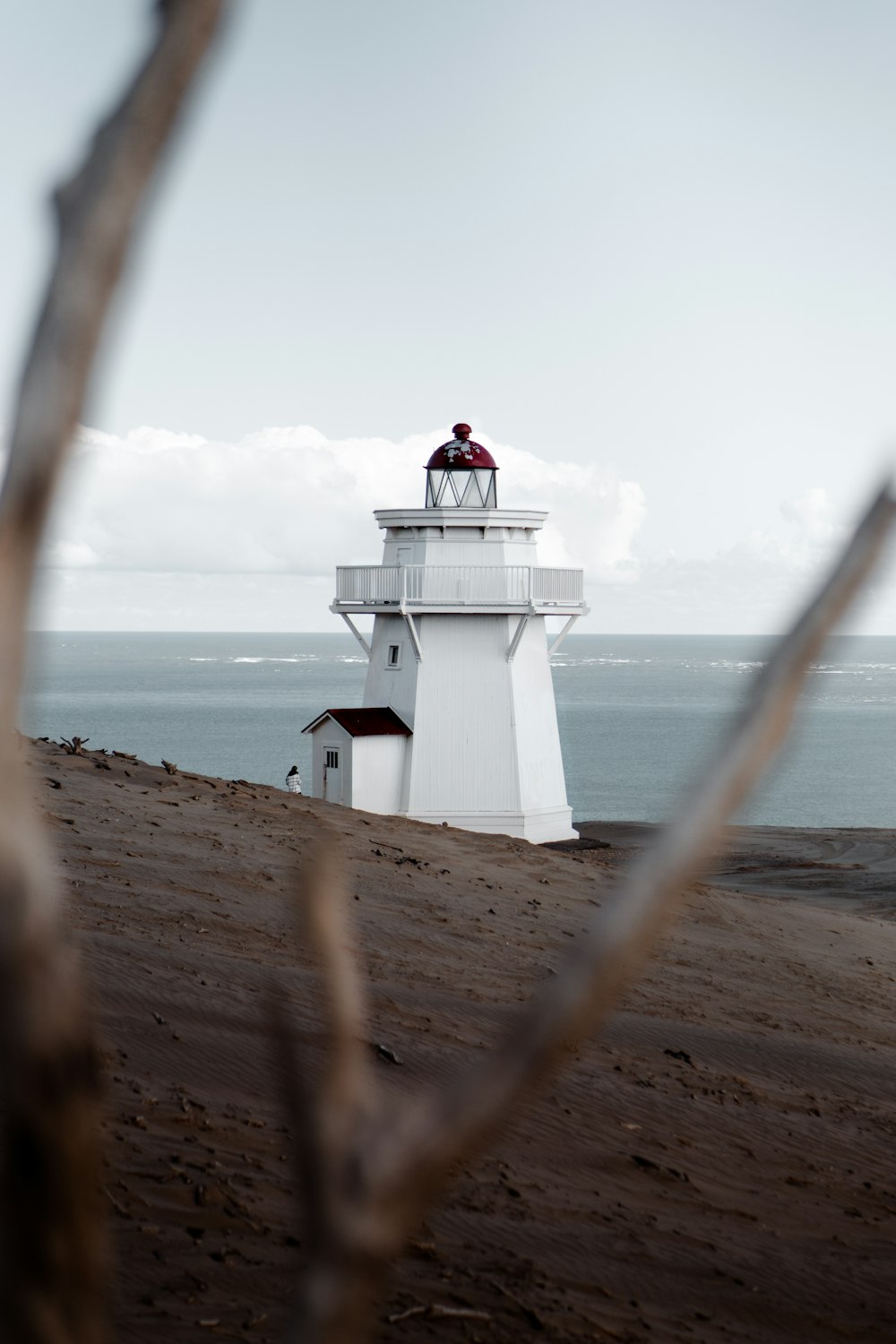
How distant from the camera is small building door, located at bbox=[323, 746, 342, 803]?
2638cm

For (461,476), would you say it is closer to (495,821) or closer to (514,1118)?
(495,821)

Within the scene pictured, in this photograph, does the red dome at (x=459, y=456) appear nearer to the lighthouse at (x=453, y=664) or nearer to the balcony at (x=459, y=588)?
the lighthouse at (x=453, y=664)

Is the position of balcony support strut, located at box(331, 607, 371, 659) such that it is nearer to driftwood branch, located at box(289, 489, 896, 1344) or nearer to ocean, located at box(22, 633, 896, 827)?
ocean, located at box(22, 633, 896, 827)

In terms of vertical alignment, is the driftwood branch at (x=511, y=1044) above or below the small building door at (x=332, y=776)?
below

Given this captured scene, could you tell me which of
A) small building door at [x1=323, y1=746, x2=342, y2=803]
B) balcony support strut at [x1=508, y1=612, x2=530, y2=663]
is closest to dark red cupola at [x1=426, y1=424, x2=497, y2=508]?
balcony support strut at [x1=508, y1=612, x2=530, y2=663]

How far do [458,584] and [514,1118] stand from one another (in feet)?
67.3

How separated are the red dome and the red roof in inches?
201

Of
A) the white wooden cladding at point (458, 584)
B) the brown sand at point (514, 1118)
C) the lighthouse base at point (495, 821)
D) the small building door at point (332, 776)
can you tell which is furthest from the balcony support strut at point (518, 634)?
the brown sand at point (514, 1118)

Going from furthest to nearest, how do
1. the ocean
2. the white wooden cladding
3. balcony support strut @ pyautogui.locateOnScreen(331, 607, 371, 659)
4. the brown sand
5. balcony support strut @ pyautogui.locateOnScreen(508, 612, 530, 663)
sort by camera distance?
the ocean, balcony support strut @ pyautogui.locateOnScreen(331, 607, 371, 659), balcony support strut @ pyautogui.locateOnScreen(508, 612, 530, 663), the white wooden cladding, the brown sand

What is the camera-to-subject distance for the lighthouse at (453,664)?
1022 inches

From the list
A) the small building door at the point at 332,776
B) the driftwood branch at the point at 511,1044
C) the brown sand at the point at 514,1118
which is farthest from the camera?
the small building door at the point at 332,776

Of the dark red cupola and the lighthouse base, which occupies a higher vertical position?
the dark red cupola

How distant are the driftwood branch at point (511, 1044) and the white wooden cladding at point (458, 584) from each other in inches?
958

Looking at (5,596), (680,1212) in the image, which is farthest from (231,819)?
(5,596)
